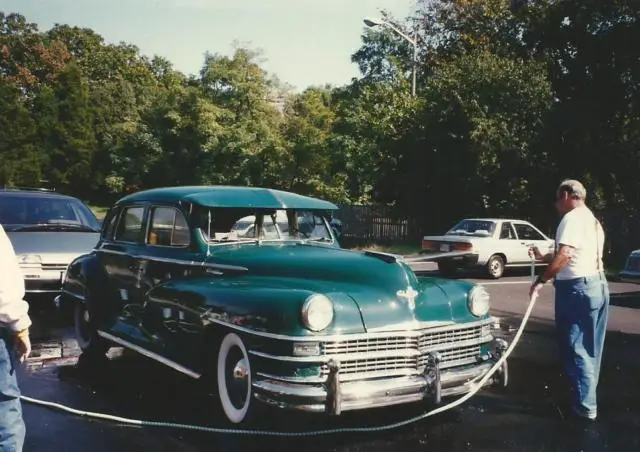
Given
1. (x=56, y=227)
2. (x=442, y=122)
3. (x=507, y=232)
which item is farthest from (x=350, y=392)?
(x=442, y=122)

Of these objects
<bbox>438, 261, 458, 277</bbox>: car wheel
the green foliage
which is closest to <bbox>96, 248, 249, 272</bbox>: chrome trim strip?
<bbox>438, 261, 458, 277</bbox>: car wheel

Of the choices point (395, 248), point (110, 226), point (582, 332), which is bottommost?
point (395, 248)

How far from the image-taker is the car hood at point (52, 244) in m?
9.96

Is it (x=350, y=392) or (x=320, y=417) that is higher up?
(x=350, y=392)

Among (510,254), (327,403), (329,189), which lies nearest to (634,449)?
(327,403)

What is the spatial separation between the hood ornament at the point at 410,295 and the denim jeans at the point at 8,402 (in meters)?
2.64

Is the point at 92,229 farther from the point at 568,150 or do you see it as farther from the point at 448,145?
the point at 568,150

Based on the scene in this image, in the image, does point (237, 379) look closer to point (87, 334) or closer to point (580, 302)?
point (580, 302)

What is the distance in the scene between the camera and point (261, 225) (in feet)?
20.8

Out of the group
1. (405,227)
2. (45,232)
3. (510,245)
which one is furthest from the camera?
(405,227)

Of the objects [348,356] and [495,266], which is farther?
[495,266]

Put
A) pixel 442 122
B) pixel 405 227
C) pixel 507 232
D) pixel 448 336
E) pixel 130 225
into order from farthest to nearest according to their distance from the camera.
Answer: pixel 405 227 → pixel 442 122 → pixel 507 232 → pixel 130 225 → pixel 448 336

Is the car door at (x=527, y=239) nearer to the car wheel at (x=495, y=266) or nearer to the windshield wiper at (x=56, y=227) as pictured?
the car wheel at (x=495, y=266)

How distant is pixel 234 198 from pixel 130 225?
4.61 feet
